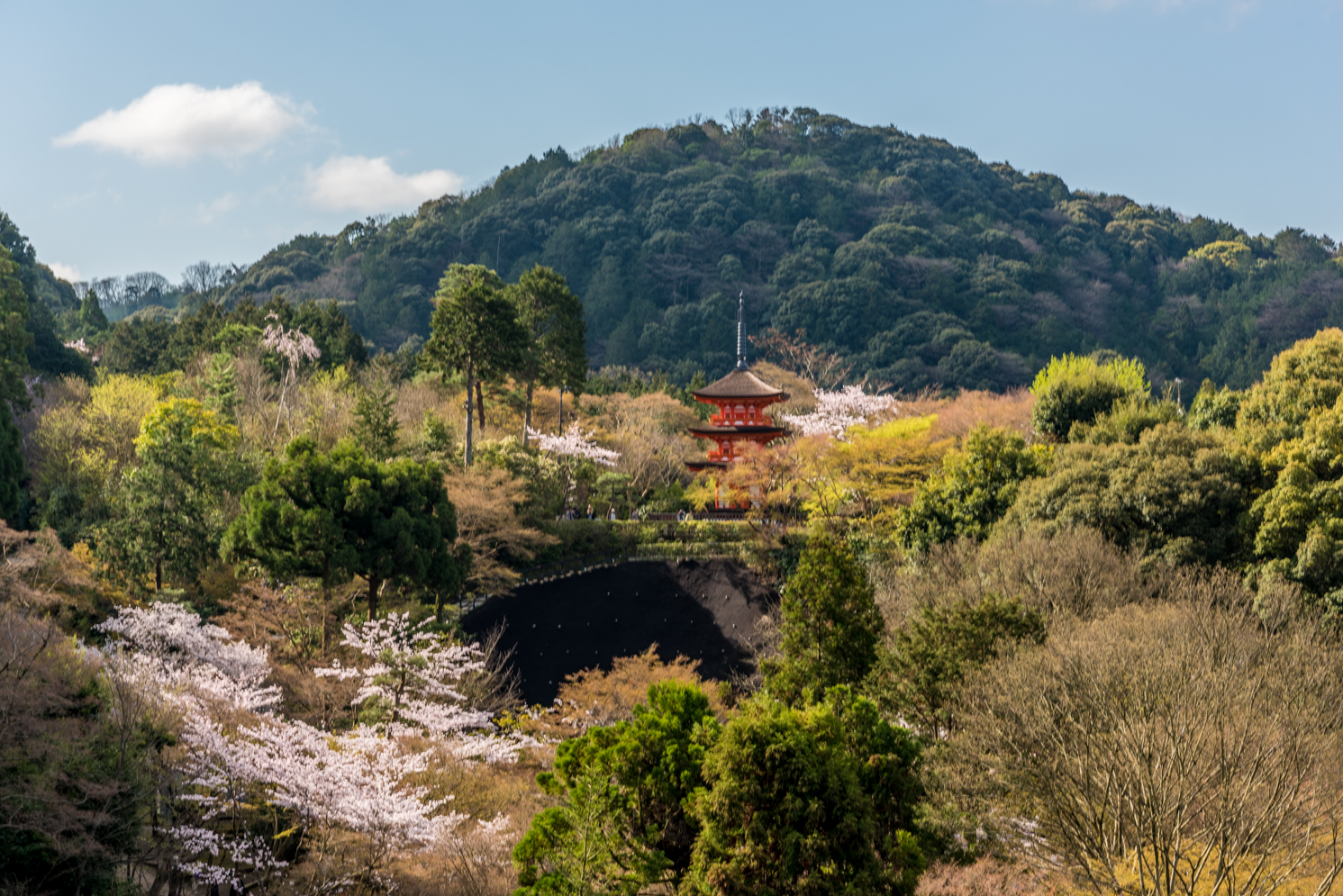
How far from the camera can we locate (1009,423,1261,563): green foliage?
18.9 metres

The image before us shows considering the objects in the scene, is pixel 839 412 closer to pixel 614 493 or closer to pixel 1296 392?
pixel 614 493

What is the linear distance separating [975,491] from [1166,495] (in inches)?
167

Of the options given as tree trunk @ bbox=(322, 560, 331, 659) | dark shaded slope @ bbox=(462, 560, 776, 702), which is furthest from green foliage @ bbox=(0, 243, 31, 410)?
dark shaded slope @ bbox=(462, 560, 776, 702)

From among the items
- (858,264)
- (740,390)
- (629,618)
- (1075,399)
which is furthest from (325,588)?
(858,264)

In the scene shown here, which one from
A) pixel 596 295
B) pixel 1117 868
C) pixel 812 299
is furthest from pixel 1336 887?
pixel 596 295

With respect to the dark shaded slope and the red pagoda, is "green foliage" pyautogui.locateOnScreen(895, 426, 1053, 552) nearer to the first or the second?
the dark shaded slope

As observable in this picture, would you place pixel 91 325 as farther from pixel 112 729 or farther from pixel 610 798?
pixel 610 798

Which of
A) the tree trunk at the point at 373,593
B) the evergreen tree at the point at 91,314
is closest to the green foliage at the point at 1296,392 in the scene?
the tree trunk at the point at 373,593

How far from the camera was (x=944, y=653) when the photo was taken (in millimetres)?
13695

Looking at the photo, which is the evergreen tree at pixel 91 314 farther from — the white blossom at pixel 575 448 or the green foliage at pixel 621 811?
the green foliage at pixel 621 811

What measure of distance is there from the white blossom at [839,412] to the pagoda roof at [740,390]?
7.02 ft

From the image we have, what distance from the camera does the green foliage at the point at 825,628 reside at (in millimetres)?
14805

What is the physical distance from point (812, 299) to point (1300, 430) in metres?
41.1

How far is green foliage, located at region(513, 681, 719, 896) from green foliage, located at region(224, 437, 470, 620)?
1106 centimetres
